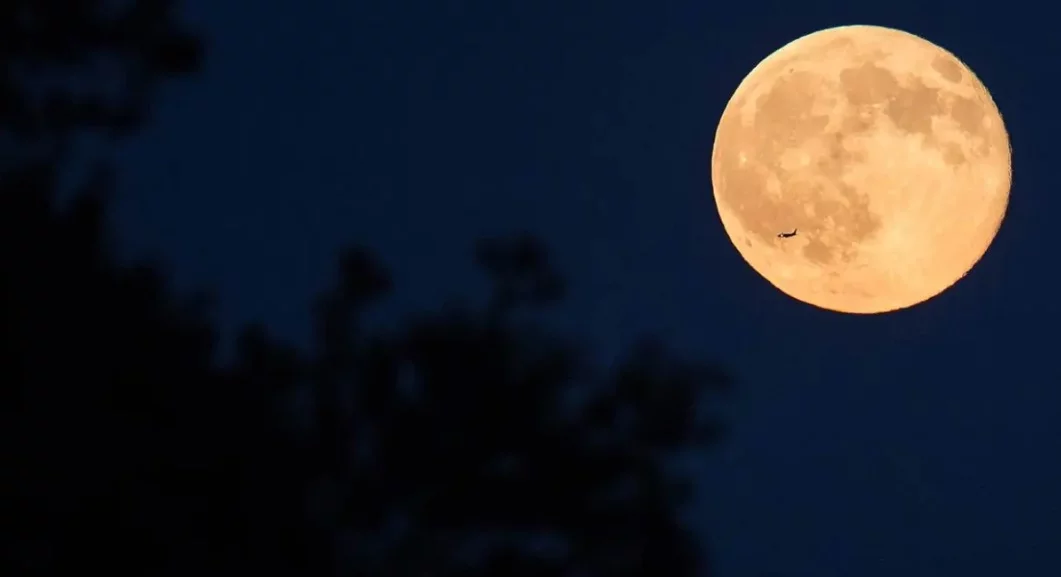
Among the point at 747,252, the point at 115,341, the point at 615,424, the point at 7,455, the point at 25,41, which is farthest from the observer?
the point at 615,424

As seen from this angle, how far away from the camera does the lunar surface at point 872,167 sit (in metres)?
4.86

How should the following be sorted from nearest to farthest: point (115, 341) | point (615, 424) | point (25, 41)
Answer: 1. point (115, 341)
2. point (25, 41)
3. point (615, 424)

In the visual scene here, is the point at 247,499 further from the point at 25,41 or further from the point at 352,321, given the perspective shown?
the point at 25,41

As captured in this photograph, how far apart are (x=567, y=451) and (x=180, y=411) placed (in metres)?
1.64

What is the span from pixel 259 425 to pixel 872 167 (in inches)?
88.8

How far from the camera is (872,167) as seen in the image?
15.9 feet

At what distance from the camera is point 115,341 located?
456 centimetres

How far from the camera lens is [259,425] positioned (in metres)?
5.11

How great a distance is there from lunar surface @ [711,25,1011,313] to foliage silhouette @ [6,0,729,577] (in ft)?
3.08

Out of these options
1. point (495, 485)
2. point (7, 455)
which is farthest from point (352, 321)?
point (7, 455)

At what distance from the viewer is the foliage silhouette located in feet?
14.4

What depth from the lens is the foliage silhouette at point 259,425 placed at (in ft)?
14.4

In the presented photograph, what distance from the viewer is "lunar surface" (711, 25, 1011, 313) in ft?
16.0

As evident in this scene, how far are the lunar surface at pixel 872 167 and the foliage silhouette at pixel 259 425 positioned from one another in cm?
94
